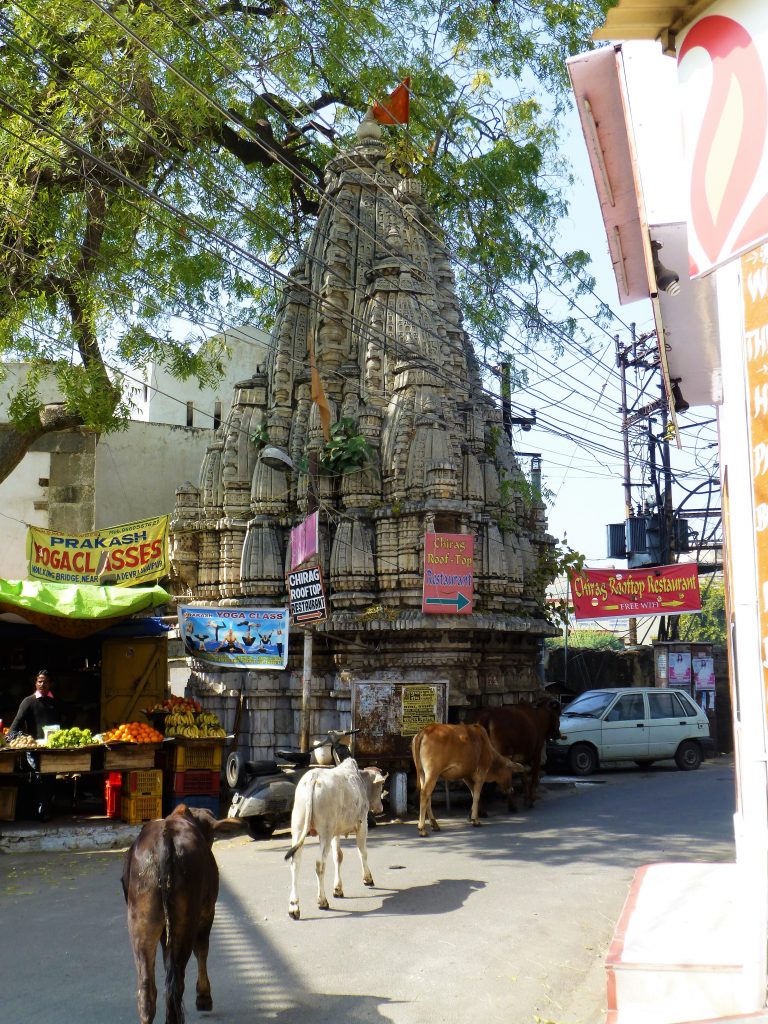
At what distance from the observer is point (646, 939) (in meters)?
4.83

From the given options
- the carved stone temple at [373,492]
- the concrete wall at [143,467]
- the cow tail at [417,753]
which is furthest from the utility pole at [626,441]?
the cow tail at [417,753]

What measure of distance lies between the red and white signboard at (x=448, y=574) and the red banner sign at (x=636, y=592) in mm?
6207

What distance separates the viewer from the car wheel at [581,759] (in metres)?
17.7

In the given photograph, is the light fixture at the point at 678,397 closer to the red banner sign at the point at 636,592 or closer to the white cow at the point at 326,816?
the white cow at the point at 326,816

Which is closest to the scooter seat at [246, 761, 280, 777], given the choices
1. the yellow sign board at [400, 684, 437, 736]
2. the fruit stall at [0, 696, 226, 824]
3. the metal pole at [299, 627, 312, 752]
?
the fruit stall at [0, 696, 226, 824]

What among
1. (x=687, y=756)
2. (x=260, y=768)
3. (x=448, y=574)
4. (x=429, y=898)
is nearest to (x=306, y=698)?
(x=260, y=768)

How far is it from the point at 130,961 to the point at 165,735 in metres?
5.90

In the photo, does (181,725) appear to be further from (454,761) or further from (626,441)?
(626,441)

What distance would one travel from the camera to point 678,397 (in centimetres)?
751

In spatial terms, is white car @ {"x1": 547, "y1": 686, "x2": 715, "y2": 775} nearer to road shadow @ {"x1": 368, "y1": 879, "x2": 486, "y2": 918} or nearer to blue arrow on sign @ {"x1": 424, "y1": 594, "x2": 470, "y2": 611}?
blue arrow on sign @ {"x1": 424, "y1": 594, "x2": 470, "y2": 611}

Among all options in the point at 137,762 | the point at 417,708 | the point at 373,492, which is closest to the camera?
the point at 137,762

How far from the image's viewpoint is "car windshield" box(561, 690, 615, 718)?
59.3ft

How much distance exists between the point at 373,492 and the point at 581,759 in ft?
22.4

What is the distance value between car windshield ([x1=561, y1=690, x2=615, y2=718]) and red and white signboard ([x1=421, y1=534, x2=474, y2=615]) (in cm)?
552
